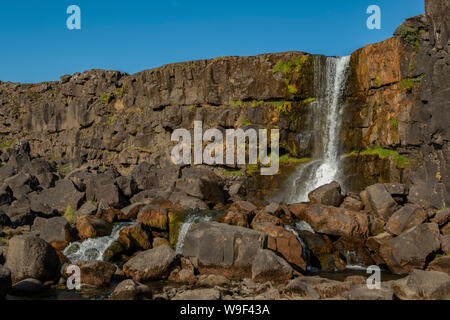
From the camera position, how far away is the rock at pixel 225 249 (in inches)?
580

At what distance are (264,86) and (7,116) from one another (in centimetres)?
3843

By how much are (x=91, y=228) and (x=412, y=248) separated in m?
13.7

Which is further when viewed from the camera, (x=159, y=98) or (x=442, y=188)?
(x=159, y=98)

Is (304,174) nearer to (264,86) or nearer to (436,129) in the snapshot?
(264,86)

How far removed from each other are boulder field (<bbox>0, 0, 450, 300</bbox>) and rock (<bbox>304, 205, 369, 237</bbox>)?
61 mm

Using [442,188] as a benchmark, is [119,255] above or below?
below

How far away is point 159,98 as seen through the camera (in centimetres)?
3606

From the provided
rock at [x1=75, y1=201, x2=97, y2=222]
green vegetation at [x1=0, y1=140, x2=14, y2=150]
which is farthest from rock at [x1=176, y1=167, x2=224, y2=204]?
green vegetation at [x1=0, y1=140, x2=14, y2=150]

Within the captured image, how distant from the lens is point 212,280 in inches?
560

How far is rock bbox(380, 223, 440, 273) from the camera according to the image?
601 inches

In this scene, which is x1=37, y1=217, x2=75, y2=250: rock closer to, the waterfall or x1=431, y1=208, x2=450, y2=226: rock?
the waterfall

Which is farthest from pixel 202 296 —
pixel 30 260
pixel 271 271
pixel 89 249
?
pixel 89 249
